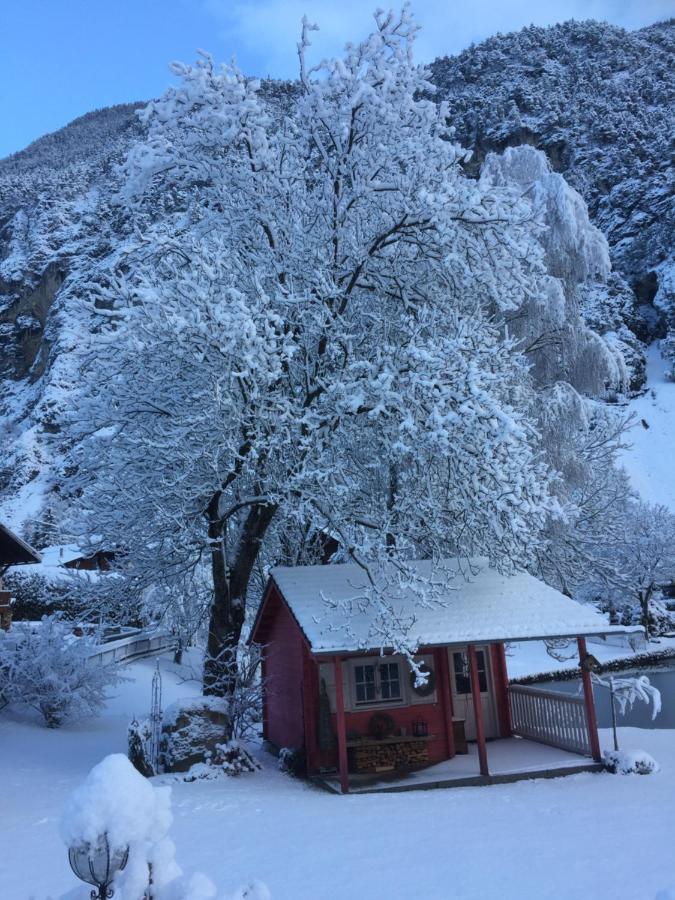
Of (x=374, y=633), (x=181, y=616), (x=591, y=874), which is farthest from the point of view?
(x=181, y=616)

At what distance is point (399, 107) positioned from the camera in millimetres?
12828

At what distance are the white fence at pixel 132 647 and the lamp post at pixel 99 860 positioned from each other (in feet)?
61.3

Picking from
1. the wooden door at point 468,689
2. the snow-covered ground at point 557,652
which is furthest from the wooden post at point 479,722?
the snow-covered ground at point 557,652

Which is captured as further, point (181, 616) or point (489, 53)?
point (489, 53)

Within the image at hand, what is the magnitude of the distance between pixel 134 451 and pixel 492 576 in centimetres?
645

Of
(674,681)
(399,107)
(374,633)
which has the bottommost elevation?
(674,681)

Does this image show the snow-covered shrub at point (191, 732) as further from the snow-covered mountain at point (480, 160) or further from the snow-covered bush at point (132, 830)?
the snow-covered mountain at point (480, 160)

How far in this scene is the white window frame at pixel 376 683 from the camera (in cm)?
1151

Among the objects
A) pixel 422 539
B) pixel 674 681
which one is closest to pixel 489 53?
pixel 674 681

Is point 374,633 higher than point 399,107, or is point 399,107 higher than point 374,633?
point 399,107

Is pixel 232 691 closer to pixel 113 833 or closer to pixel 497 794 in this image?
pixel 497 794

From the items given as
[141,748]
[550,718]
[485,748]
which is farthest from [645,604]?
[141,748]

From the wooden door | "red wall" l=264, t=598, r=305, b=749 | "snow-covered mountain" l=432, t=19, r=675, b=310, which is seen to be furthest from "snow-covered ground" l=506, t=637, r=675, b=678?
"snow-covered mountain" l=432, t=19, r=675, b=310

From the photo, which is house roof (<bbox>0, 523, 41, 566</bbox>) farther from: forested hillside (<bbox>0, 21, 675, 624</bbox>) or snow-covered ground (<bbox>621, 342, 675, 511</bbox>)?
snow-covered ground (<bbox>621, 342, 675, 511</bbox>)
